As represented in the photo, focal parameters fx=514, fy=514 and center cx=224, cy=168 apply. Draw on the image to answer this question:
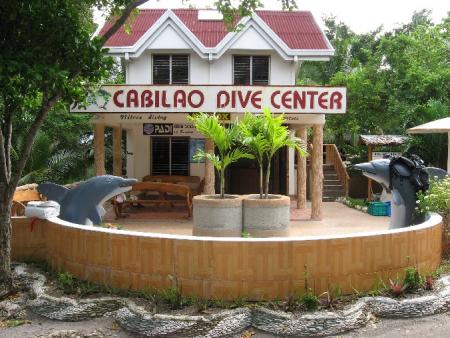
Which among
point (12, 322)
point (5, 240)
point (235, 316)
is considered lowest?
point (12, 322)

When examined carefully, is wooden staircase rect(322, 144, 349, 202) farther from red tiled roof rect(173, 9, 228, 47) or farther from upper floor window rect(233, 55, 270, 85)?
red tiled roof rect(173, 9, 228, 47)

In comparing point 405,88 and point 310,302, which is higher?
point 405,88

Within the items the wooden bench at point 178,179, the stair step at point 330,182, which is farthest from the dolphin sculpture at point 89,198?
the stair step at point 330,182

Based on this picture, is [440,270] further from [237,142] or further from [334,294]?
[237,142]

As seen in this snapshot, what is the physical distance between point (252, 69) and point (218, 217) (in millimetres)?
9409

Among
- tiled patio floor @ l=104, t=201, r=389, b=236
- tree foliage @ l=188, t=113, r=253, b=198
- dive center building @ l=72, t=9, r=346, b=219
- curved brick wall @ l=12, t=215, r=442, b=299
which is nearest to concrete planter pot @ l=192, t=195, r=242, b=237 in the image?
tree foliage @ l=188, t=113, r=253, b=198

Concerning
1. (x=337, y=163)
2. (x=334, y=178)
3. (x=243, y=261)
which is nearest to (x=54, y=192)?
(x=243, y=261)

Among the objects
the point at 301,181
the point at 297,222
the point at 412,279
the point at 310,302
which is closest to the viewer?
the point at 310,302

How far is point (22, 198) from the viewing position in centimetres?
1071

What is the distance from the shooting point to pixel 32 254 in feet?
26.8

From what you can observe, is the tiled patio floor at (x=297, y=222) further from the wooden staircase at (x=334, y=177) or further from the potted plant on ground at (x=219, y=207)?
the wooden staircase at (x=334, y=177)

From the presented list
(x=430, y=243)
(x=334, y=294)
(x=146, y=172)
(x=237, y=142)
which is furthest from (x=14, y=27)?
(x=146, y=172)

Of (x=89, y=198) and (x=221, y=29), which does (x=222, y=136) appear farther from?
(x=221, y=29)

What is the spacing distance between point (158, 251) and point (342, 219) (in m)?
8.02
